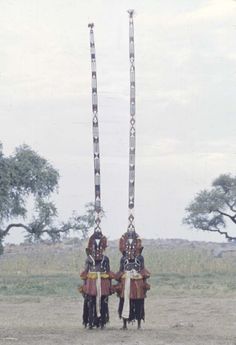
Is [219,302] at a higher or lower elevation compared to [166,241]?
lower

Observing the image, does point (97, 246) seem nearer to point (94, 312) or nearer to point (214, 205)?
point (94, 312)

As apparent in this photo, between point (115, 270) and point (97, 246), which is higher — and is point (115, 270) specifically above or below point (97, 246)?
above

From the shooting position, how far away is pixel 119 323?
18.7 meters

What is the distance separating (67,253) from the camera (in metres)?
54.2

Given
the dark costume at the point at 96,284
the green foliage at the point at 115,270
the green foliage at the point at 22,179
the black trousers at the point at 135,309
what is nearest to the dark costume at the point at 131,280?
the black trousers at the point at 135,309

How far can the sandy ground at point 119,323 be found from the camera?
Result: 15.1 meters

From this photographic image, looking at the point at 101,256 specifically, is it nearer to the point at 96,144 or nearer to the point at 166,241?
the point at 96,144

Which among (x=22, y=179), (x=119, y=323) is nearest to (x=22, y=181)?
(x=22, y=179)

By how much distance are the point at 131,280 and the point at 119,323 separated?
2528 mm

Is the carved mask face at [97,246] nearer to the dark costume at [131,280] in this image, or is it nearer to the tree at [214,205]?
the dark costume at [131,280]

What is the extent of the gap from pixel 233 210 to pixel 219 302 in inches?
1074

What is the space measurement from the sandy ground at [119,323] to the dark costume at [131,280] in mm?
323

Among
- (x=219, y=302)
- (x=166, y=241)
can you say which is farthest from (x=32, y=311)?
(x=166, y=241)

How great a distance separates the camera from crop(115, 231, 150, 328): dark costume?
647 inches
